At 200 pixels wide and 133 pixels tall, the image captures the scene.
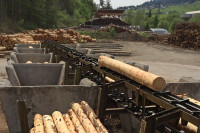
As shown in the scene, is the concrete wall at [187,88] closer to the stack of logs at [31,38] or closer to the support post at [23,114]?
the support post at [23,114]

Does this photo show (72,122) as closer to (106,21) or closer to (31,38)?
(31,38)

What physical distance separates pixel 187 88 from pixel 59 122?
343 cm

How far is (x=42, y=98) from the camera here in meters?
4.85

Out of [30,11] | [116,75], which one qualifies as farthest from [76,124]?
[30,11]

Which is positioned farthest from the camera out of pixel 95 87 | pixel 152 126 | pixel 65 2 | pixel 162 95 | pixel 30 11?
pixel 65 2

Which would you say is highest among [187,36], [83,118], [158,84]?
[187,36]

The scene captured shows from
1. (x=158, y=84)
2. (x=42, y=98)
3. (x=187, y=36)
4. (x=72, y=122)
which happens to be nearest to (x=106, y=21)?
(x=187, y=36)

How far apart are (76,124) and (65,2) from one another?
8496 centimetres

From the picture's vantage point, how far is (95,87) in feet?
16.8

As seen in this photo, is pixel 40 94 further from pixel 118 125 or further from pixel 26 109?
pixel 118 125

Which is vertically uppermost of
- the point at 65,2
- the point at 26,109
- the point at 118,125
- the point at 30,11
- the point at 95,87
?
the point at 65,2

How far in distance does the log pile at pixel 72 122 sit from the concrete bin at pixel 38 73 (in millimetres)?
3052

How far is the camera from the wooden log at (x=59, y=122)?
4.44 meters

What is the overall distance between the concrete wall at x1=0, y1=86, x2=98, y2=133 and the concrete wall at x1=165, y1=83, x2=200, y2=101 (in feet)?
6.79
